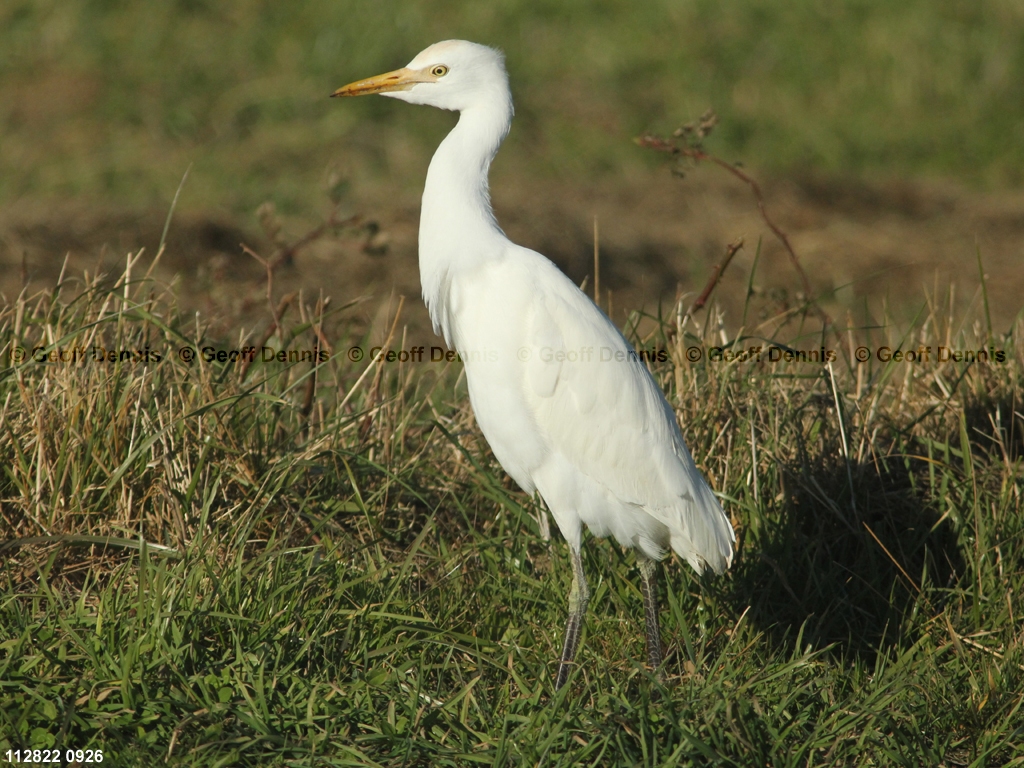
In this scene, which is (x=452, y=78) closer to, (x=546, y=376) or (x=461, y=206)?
(x=461, y=206)

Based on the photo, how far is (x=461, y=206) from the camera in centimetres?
305

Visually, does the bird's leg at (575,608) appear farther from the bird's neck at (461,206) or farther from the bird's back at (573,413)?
the bird's neck at (461,206)

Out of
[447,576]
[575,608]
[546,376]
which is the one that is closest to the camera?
[546,376]

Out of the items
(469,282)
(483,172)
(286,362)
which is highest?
(483,172)

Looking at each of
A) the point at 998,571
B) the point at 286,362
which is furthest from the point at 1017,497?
the point at 286,362

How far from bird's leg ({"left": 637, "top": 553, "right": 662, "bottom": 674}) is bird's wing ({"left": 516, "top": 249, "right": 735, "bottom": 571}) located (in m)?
0.13

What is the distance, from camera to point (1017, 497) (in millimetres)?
3531

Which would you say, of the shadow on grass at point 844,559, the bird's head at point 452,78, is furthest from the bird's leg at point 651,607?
the bird's head at point 452,78

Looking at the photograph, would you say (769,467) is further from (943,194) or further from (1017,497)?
(943,194)

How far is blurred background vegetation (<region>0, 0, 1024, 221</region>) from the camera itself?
856cm

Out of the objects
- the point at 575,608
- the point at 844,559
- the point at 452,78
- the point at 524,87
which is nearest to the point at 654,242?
the point at 524,87

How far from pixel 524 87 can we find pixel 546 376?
7328 millimetres

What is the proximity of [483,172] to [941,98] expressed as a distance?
822 cm

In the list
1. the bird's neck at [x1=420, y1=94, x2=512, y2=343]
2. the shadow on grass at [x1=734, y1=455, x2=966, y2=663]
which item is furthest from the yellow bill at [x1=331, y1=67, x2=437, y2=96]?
the shadow on grass at [x1=734, y1=455, x2=966, y2=663]
